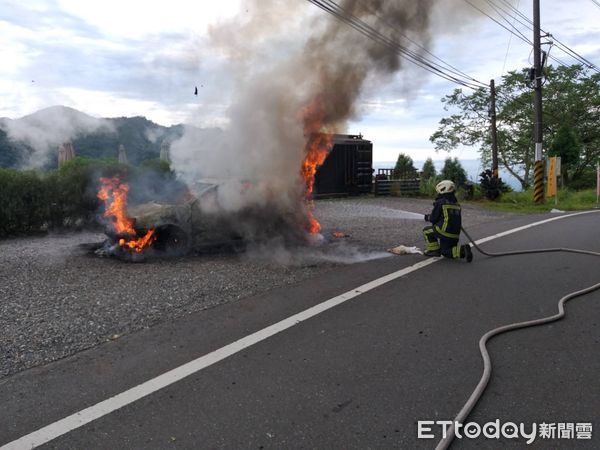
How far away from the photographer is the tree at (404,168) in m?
23.8

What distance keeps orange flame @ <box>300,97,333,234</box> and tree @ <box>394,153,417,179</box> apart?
1533 cm

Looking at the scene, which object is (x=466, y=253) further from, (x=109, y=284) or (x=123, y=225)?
(x=123, y=225)

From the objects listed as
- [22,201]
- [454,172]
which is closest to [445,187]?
[22,201]

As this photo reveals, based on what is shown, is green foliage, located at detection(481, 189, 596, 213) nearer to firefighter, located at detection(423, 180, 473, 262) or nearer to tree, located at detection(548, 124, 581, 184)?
tree, located at detection(548, 124, 581, 184)

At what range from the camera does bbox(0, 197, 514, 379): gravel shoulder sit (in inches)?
166

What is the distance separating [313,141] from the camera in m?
8.98

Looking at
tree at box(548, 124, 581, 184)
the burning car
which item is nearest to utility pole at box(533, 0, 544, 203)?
tree at box(548, 124, 581, 184)

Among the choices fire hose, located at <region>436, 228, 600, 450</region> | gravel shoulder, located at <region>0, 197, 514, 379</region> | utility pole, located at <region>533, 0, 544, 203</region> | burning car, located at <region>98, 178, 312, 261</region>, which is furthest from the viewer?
utility pole, located at <region>533, 0, 544, 203</region>

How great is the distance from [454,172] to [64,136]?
19.1 meters

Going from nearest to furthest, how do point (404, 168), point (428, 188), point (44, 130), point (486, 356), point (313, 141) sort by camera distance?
point (486, 356) → point (313, 141) → point (44, 130) → point (428, 188) → point (404, 168)

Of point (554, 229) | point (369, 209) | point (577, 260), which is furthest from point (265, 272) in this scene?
point (369, 209)

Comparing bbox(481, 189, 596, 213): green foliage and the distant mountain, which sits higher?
the distant mountain

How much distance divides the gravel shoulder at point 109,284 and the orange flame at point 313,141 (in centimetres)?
115

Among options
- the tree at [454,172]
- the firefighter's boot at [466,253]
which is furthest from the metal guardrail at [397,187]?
the firefighter's boot at [466,253]
